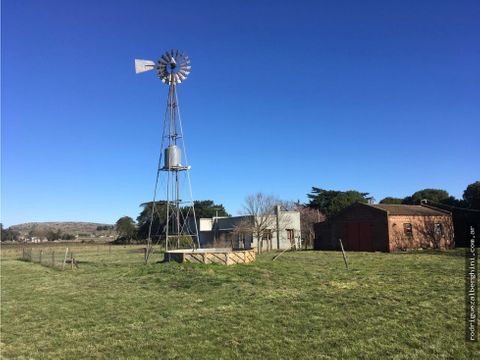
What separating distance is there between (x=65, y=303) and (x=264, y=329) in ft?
25.7

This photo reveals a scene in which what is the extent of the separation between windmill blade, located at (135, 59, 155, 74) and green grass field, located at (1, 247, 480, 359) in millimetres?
16256

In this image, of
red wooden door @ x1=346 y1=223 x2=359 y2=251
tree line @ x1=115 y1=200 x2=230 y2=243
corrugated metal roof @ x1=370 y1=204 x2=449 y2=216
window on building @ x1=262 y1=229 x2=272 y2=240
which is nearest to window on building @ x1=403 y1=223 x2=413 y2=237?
corrugated metal roof @ x1=370 y1=204 x2=449 y2=216

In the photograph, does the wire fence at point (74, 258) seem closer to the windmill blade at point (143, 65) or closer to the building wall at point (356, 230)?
the windmill blade at point (143, 65)

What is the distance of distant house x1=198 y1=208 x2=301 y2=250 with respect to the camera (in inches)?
→ 2158

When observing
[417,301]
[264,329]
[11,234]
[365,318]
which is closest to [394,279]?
[417,301]

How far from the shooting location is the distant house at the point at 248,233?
54.8 metres

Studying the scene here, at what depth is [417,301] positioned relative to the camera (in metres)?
11.6

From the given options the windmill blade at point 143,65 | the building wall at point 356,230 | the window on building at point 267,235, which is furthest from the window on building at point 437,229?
the windmill blade at point 143,65

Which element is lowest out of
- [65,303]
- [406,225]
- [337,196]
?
[65,303]

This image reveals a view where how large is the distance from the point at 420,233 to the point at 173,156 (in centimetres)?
2462

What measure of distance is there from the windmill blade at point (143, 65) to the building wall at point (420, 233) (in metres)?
23.8

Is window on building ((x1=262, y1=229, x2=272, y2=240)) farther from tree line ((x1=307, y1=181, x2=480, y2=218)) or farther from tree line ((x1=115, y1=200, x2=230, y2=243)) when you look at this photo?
tree line ((x1=115, y1=200, x2=230, y2=243))

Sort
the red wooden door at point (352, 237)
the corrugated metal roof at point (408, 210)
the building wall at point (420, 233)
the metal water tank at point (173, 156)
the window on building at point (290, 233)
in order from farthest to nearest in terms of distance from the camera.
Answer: the window on building at point (290, 233), the red wooden door at point (352, 237), the corrugated metal roof at point (408, 210), the building wall at point (420, 233), the metal water tank at point (173, 156)

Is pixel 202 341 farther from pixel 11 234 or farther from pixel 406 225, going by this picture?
pixel 11 234
